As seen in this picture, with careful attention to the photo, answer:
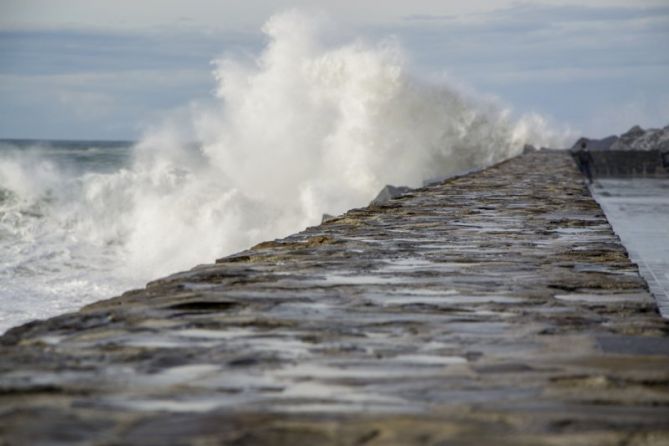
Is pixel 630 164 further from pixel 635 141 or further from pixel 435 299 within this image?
pixel 435 299

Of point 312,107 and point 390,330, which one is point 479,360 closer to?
point 390,330

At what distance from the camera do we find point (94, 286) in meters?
18.7

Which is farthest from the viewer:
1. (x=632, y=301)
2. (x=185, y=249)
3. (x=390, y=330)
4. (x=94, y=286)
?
(x=185, y=249)

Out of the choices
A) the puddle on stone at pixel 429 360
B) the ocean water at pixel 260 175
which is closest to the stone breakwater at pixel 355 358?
the puddle on stone at pixel 429 360

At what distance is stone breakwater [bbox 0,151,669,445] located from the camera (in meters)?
2.07

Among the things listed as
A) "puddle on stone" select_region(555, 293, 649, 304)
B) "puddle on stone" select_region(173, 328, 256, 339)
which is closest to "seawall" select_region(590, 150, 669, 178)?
"puddle on stone" select_region(555, 293, 649, 304)

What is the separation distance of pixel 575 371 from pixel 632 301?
103cm

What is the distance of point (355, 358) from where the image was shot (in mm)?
2686

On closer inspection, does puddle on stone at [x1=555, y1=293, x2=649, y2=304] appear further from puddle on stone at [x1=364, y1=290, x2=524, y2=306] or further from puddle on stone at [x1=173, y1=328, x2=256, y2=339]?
puddle on stone at [x1=173, y1=328, x2=256, y2=339]

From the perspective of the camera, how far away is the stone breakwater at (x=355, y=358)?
2068mm

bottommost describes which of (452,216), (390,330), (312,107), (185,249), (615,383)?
(615,383)

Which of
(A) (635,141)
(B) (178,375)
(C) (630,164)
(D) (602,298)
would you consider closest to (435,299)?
(D) (602,298)

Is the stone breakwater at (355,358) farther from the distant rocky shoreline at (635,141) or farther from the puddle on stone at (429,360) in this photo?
the distant rocky shoreline at (635,141)

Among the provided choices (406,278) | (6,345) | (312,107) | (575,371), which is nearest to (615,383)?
(575,371)
